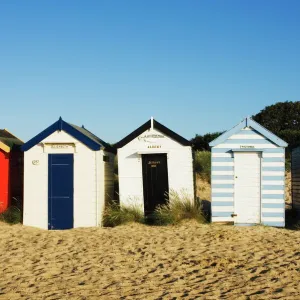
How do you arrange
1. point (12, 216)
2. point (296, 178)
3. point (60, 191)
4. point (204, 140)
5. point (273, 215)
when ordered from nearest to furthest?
point (273, 215) → point (60, 191) → point (12, 216) → point (296, 178) → point (204, 140)

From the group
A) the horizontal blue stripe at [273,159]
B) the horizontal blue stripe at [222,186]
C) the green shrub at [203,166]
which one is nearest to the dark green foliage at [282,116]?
the green shrub at [203,166]

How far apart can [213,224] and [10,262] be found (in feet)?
18.8

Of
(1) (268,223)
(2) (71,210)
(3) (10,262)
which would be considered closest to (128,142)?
(2) (71,210)

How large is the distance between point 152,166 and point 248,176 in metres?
2.72

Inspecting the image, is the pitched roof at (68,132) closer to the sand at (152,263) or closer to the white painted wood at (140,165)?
the white painted wood at (140,165)

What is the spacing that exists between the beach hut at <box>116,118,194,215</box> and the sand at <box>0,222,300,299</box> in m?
1.10

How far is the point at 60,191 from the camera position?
13.6 metres

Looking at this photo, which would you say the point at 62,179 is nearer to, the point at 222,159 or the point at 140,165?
the point at 140,165

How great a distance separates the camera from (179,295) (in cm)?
700

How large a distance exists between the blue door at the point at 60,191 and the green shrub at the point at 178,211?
2.52 meters

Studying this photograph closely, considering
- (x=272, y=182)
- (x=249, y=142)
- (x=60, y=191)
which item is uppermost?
(x=249, y=142)

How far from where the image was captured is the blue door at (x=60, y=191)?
1352cm

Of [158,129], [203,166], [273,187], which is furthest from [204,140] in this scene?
[273,187]

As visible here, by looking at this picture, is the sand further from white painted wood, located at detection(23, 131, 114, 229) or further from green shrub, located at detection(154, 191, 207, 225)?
white painted wood, located at detection(23, 131, 114, 229)
